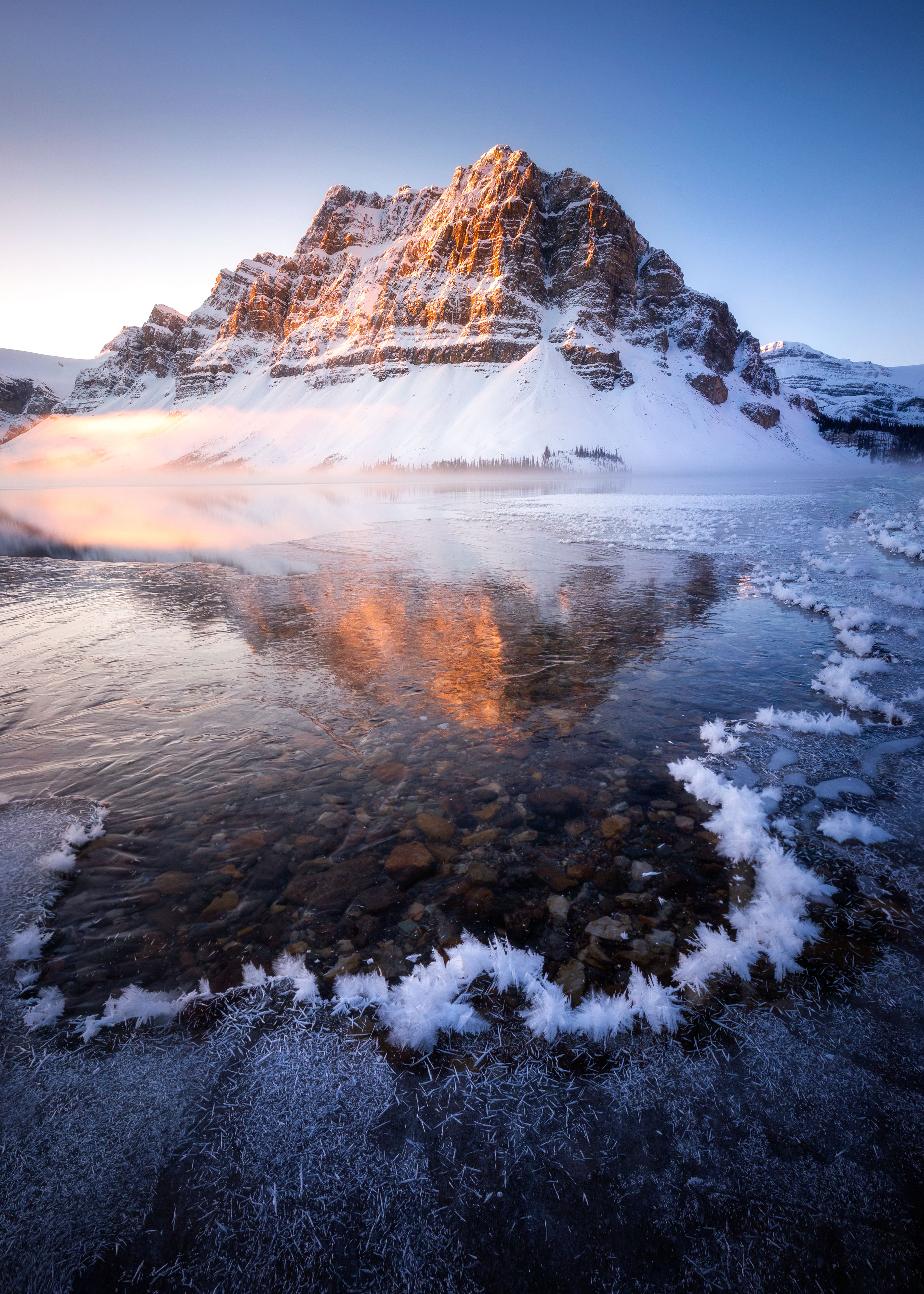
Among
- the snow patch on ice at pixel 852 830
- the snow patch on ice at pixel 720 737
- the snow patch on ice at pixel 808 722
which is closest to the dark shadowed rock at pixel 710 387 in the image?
the snow patch on ice at pixel 808 722

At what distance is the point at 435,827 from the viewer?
12.3 ft

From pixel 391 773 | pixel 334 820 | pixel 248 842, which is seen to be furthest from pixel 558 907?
pixel 248 842

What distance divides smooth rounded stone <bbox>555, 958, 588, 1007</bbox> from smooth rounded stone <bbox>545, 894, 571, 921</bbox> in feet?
Answer: 0.94

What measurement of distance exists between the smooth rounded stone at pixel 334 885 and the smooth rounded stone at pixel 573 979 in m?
1.15

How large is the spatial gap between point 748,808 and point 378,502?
1759 inches

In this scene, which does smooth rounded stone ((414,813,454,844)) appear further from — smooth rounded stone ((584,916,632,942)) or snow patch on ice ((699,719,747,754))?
snow patch on ice ((699,719,747,754))

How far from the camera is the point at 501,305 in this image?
187 metres

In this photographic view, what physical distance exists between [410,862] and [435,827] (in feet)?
1.23

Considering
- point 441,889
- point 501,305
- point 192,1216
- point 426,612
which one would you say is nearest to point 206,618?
point 426,612

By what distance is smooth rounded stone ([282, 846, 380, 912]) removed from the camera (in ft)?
10.2

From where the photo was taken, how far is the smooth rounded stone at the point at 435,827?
3645 mm

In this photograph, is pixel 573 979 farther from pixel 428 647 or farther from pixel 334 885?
pixel 428 647

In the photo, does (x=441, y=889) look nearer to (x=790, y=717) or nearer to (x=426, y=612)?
(x=790, y=717)

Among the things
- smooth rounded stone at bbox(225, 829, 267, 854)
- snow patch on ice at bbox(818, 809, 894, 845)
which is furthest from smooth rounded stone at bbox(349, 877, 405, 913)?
snow patch on ice at bbox(818, 809, 894, 845)
